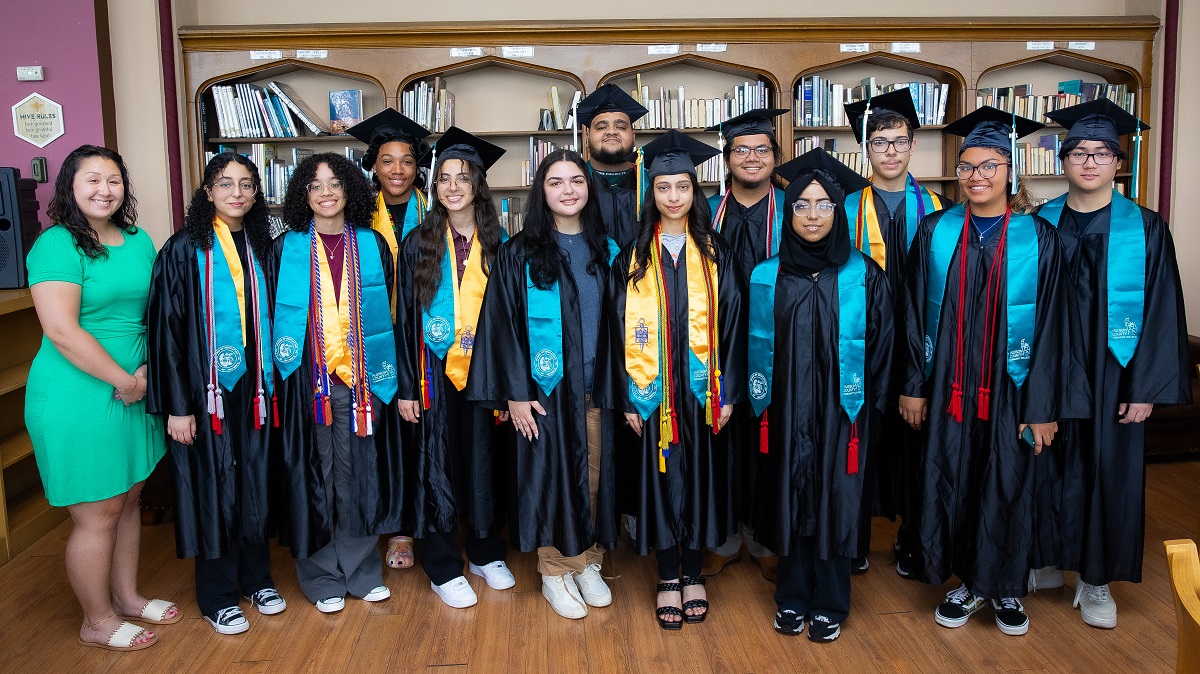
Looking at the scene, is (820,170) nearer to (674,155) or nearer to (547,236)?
(674,155)

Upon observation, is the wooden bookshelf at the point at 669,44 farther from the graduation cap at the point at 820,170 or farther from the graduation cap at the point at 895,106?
→ the graduation cap at the point at 820,170

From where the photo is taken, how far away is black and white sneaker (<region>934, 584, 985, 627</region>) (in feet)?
9.60

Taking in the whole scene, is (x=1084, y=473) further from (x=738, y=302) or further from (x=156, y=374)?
(x=156, y=374)

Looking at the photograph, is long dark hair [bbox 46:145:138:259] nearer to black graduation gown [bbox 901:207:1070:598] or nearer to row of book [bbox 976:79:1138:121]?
black graduation gown [bbox 901:207:1070:598]

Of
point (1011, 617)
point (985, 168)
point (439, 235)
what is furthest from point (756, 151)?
point (1011, 617)

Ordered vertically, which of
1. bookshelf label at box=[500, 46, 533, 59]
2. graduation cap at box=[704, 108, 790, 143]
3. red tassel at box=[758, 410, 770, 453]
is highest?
bookshelf label at box=[500, 46, 533, 59]

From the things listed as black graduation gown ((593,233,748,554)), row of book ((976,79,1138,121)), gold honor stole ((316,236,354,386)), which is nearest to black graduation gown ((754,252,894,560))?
black graduation gown ((593,233,748,554))

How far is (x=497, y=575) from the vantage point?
131 inches

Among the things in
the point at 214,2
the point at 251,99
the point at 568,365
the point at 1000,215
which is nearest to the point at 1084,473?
the point at 1000,215

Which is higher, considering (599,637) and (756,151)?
(756,151)

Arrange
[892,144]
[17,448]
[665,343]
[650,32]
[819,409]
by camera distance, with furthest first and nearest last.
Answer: [650,32], [17,448], [892,144], [665,343], [819,409]

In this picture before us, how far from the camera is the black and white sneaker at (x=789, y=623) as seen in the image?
2.89m

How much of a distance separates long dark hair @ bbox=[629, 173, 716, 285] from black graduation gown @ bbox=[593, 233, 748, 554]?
0.11 ft

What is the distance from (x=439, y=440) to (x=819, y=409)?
133cm
